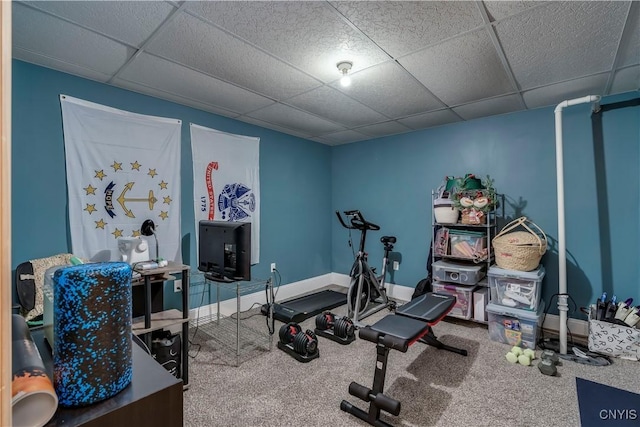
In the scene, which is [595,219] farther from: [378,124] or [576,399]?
[378,124]

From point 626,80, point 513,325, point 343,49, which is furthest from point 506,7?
point 513,325

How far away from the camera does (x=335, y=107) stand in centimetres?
322

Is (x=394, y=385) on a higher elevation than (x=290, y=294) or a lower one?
lower

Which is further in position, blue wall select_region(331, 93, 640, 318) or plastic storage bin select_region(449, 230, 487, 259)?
plastic storage bin select_region(449, 230, 487, 259)

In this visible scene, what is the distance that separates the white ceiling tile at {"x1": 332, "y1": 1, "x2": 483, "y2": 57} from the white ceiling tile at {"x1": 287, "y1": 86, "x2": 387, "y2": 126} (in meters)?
0.90

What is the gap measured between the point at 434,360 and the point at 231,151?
304 centimetres

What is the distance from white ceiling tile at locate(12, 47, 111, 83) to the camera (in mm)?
2148

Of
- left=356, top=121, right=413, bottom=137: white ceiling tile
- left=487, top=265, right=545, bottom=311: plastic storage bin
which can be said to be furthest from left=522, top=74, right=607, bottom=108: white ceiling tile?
left=487, top=265, right=545, bottom=311: plastic storage bin

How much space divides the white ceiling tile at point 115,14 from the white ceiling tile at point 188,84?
1.04 feet

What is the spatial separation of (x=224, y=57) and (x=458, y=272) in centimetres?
302

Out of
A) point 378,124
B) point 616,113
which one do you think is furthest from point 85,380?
point 616,113

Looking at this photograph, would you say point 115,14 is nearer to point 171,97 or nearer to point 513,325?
point 171,97

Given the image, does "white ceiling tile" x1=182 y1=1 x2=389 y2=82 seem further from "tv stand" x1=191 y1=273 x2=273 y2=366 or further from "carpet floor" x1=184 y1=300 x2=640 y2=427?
"carpet floor" x1=184 y1=300 x2=640 y2=427

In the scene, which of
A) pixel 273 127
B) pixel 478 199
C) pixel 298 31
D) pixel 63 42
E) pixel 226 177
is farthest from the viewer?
pixel 273 127
